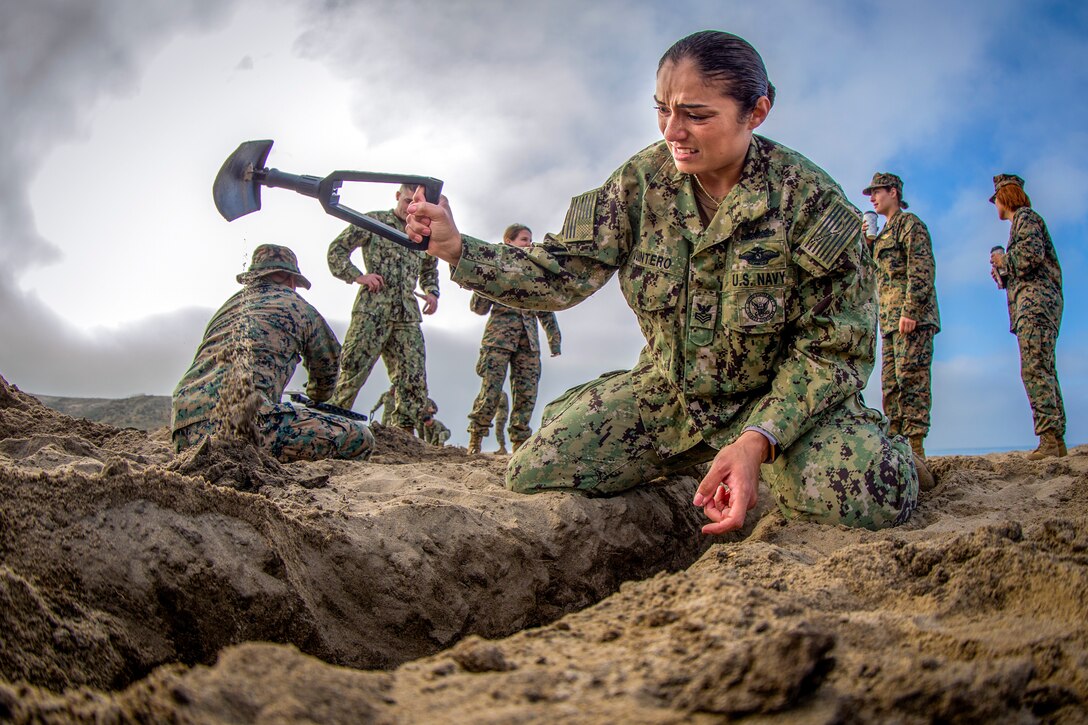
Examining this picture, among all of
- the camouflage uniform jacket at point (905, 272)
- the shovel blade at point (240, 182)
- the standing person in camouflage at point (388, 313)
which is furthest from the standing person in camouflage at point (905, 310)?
the shovel blade at point (240, 182)

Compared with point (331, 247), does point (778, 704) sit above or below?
below

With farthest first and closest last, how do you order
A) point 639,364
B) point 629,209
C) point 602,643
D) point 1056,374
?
point 1056,374, point 639,364, point 629,209, point 602,643

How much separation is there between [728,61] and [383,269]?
15.4 feet

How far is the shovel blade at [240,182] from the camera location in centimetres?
297

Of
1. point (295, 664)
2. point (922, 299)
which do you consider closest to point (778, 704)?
point (295, 664)

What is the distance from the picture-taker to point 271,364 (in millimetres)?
3854

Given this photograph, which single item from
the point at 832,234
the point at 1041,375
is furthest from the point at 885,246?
the point at 832,234

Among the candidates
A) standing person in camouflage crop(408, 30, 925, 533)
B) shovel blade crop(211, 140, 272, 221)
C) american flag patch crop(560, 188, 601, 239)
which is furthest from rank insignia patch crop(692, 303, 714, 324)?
shovel blade crop(211, 140, 272, 221)

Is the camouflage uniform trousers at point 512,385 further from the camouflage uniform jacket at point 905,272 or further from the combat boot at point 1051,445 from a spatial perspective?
the combat boot at point 1051,445

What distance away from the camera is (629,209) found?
285cm

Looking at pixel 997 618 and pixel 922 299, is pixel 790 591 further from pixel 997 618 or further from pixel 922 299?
pixel 922 299

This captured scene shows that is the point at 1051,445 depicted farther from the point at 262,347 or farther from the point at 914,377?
the point at 262,347

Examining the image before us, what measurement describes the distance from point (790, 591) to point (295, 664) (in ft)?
3.02

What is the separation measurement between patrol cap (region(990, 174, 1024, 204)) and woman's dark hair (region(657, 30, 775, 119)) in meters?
4.44
